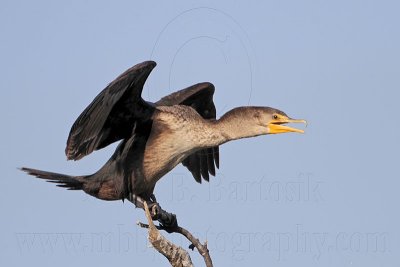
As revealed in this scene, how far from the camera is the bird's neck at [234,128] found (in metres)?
10.6

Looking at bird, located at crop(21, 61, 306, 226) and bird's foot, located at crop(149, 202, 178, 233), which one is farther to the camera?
bird, located at crop(21, 61, 306, 226)

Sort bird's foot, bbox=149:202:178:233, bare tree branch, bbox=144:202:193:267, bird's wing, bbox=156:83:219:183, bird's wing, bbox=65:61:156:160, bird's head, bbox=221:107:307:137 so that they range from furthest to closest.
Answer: bird's wing, bbox=156:83:219:183 → bird's head, bbox=221:107:307:137 → bird's foot, bbox=149:202:178:233 → bird's wing, bbox=65:61:156:160 → bare tree branch, bbox=144:202:193:267

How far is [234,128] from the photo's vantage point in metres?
10.6

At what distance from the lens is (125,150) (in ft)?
35.5

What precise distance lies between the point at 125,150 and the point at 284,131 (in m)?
1.92

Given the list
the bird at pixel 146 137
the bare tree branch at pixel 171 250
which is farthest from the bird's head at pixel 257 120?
the bare tree branch at pixel 171 250

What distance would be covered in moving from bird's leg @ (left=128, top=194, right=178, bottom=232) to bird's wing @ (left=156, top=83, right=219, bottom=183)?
1.41m

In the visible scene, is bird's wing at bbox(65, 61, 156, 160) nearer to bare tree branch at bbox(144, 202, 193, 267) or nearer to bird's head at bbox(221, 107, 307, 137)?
bird's head at bbox(221, 107, 307, 137)

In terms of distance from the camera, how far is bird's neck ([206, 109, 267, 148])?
10602 millimetres

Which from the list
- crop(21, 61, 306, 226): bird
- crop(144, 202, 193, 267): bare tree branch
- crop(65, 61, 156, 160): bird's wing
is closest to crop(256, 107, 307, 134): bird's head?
crop(21, 61, 306, 226): bird

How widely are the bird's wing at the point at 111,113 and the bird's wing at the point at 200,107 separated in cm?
82

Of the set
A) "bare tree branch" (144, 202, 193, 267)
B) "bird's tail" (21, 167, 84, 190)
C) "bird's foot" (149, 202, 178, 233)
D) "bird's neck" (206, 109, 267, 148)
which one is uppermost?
"bird's neck" (206, 109, 267, 148)

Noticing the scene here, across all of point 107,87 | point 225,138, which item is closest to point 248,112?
point 225,138

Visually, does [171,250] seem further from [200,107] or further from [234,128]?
[200,107]
